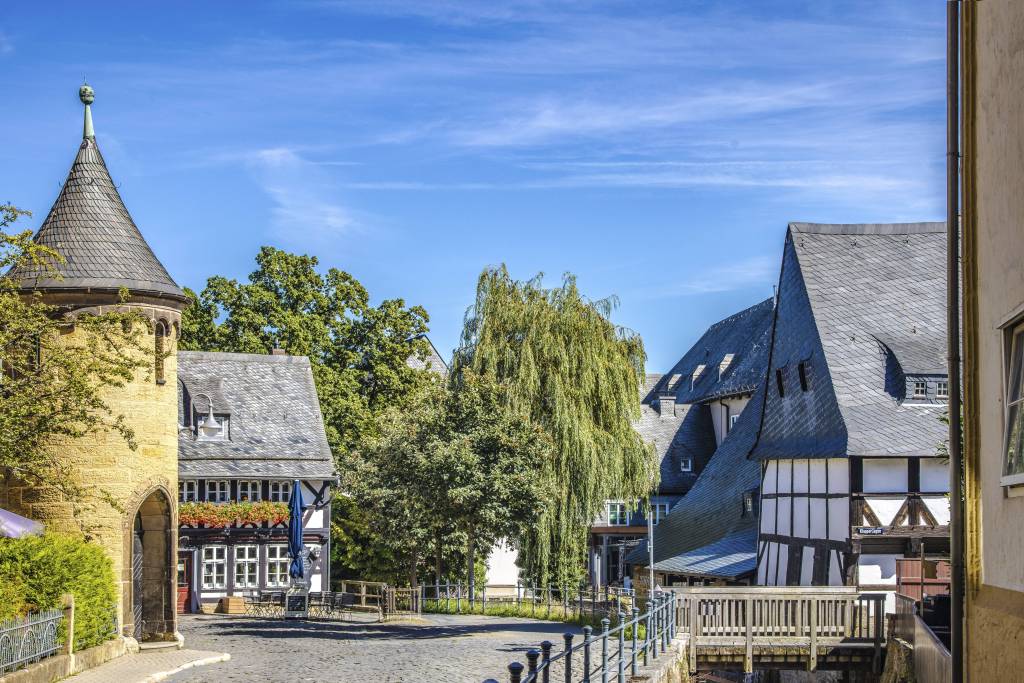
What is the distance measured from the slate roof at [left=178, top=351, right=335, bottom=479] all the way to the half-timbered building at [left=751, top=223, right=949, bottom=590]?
15.6 metres

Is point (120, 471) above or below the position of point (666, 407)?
below

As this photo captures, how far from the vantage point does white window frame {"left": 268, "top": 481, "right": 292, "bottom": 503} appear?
43.1 metres

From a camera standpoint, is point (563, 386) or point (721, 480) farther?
point (721, 480)

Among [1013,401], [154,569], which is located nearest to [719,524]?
[154,569]

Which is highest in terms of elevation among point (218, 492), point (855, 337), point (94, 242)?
point (94, 242)

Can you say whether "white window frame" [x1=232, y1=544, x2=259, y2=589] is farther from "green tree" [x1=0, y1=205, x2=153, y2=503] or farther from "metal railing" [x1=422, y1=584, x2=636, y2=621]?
"green tree" [x1=0, y1=205, x2=153, y2=503]

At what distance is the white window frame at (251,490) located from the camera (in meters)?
42.8

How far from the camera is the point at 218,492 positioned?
4256 centimetres

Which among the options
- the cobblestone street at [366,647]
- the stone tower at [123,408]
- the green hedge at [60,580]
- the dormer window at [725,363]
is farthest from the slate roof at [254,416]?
the green hedge at [60,580]

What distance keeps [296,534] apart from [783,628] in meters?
16.1

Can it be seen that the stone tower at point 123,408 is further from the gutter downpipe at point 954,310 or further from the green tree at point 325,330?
the green tree at point 325,330

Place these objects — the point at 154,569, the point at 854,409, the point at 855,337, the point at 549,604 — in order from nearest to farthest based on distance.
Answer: the point at 154,569
the point at 854,409
the point at 855,337
the point at 549,604

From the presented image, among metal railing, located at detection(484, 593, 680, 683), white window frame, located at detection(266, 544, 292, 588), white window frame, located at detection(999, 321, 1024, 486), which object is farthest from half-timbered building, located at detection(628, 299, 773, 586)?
white window frame, located at detection(999, 321, 1024, 486)

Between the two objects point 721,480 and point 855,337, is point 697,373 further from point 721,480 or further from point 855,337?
point 855,337
